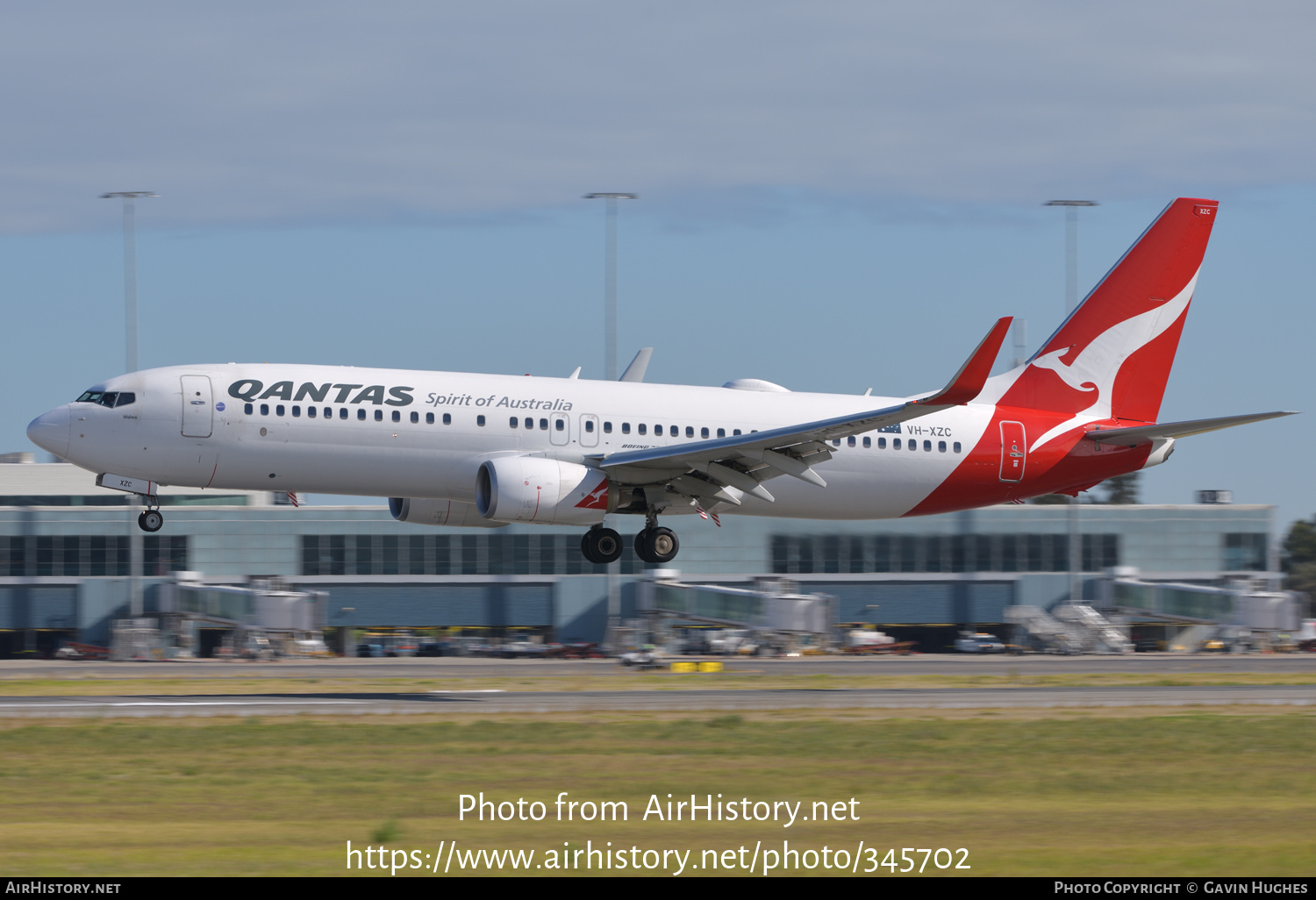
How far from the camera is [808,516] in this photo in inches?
1686

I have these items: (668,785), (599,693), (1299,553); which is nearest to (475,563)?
(599,693)

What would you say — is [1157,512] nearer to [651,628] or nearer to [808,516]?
[651,628]

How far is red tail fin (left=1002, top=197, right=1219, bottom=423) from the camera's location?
44.1 meters

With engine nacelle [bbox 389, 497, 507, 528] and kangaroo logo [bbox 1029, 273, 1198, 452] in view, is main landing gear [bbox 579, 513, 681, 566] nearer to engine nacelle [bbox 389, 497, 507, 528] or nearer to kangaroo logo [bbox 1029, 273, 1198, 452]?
engine nacelle [bbox 389, 497, 507, 528]

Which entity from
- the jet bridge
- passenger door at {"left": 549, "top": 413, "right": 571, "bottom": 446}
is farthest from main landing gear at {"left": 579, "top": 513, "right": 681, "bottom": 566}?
the jet bridge

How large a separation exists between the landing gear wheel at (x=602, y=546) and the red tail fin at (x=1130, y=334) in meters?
12.2

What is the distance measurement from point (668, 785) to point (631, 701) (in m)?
15.0

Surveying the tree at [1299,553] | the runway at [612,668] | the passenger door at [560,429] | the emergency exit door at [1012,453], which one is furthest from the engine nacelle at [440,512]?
the tree at [1299,553]

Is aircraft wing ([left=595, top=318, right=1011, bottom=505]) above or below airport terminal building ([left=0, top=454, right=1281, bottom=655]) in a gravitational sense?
above

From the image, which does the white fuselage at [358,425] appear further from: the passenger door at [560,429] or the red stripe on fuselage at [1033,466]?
the red stripe on fuselage at [1033,466]

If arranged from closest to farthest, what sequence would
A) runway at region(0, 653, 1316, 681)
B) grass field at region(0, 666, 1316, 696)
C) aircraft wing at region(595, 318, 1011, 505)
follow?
aircraft wing at region(595, 318, 1011, 505) < grass field at region(0, 666, 1316, 696) < runway at region(0, 653, 1316, 681)

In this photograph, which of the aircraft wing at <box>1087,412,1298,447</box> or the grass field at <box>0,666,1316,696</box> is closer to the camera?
the aircraft wing at <box>1087,412,1298,447</box>

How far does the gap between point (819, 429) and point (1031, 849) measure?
18.6 meters

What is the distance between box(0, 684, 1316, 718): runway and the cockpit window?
23.8 ft
